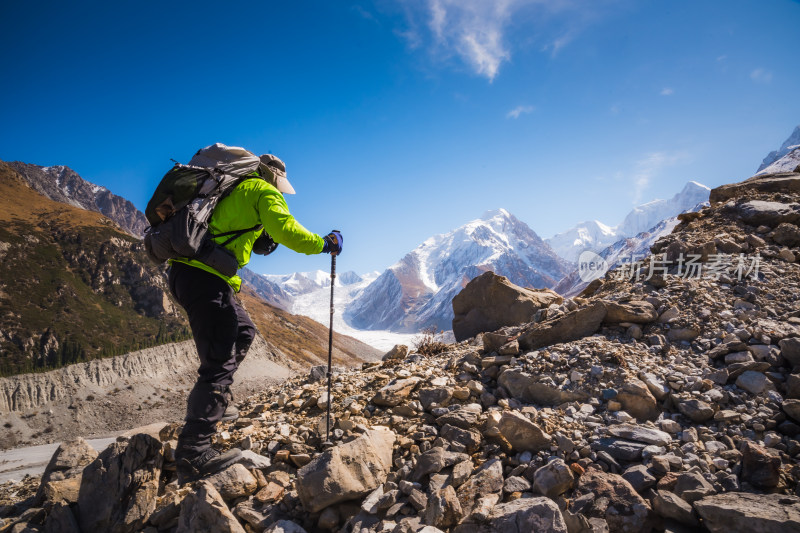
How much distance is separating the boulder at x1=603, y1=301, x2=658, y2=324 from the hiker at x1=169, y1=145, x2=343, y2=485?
6.02 metres

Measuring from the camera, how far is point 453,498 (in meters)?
3.63

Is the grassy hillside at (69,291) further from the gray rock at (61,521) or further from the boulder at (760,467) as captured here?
the boulder at (760,467)

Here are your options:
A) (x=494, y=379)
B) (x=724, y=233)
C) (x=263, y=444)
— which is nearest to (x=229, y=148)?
(x=263, y=444)

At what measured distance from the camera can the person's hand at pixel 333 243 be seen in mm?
5289

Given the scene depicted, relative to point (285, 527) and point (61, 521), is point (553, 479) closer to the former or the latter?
point (285, 527)

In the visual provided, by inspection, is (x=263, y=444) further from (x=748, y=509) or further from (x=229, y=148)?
(x=748, y=509)

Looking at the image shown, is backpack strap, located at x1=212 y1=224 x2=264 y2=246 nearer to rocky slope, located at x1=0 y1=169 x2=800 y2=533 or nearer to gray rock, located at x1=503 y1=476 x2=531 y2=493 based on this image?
rocky slope, located at x1=0 y1=169 x2=800 y2=533

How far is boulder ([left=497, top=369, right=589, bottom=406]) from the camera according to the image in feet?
18.1

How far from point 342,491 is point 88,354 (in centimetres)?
11730

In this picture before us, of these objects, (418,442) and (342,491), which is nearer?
(342,491)

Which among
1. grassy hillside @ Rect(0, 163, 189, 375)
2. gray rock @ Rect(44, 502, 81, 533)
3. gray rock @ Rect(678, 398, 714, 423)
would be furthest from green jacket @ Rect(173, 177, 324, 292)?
grassy hillside @ Rect(0, 163, 189, 375)

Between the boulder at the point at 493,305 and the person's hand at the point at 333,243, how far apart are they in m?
7.88

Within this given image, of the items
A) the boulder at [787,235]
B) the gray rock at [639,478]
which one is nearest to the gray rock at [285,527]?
the gray rock at [639,478]

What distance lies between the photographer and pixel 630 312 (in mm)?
7188
